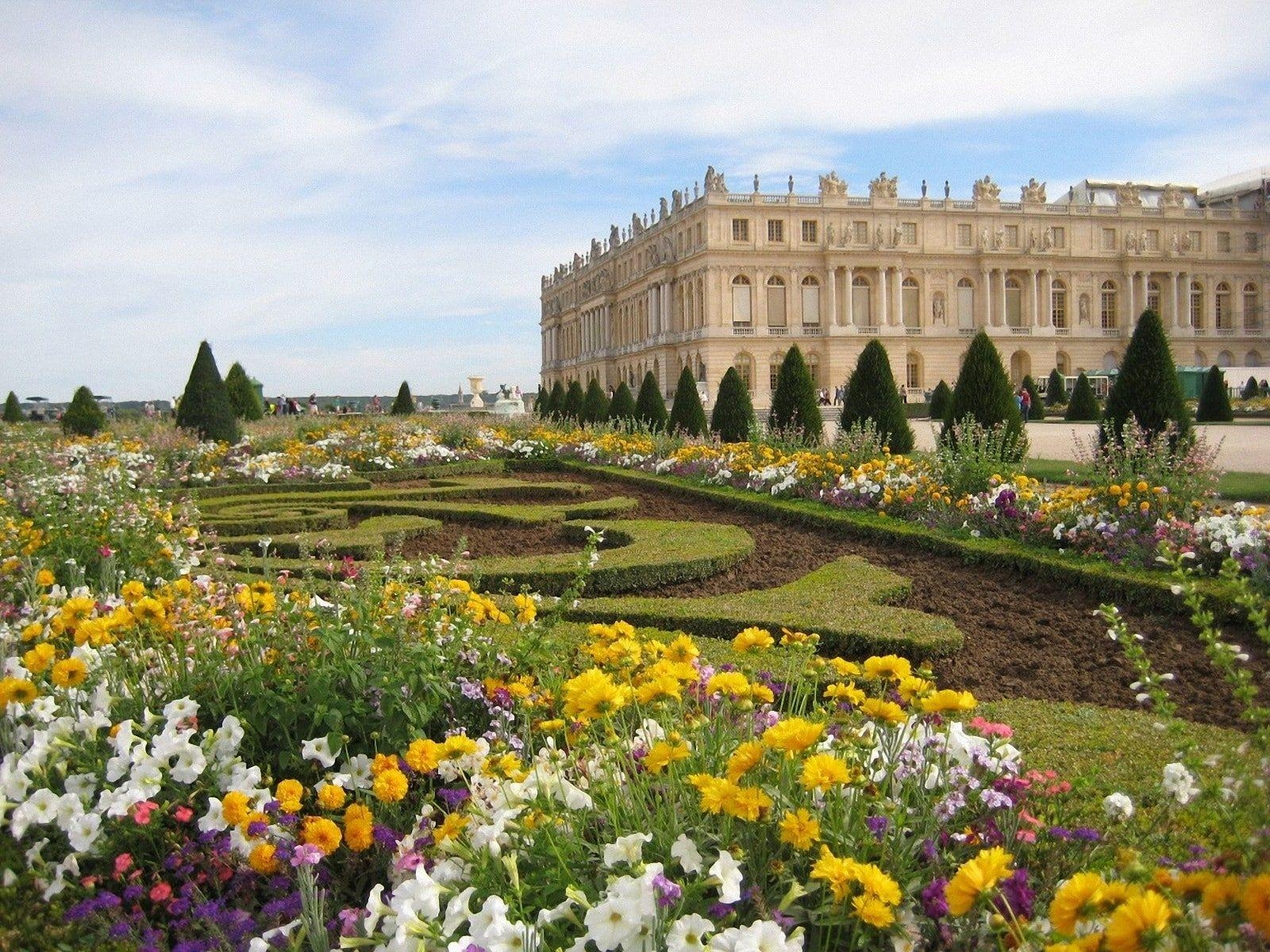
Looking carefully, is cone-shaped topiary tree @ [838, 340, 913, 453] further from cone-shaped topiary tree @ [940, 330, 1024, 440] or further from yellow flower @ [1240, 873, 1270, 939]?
yellow flower @ [1240, 873, 1270, 939]

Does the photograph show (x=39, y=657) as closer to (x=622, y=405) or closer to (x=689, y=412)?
(x=689, y=412)

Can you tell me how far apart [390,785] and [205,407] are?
14180mm

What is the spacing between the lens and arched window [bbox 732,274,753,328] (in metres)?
45.2

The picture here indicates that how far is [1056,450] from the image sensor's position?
1531 centimetres

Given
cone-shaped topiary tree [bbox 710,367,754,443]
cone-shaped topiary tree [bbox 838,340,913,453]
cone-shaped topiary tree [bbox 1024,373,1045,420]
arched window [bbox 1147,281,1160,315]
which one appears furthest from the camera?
arched window [bbox 1147,281,1160,315]

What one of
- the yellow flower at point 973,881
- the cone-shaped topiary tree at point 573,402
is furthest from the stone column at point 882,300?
the yellow flower at point 973,881

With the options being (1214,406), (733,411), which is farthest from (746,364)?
(733,411)

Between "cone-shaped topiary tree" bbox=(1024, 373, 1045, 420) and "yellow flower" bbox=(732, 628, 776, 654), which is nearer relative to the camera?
"yellow flower" bbox=(732, 628, 776, 654)

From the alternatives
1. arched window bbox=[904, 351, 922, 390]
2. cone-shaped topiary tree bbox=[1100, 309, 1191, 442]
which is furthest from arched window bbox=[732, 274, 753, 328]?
cone-shaped topiary tree bbox=[1100, 309, 1191, 442]

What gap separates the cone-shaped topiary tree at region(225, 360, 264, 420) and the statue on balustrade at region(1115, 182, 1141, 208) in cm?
4119

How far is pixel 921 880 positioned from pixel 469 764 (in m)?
1.03

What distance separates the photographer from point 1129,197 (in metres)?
49.7

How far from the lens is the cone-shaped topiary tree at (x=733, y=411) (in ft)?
48.9

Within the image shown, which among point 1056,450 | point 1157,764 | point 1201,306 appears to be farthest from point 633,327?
point 1157,764
